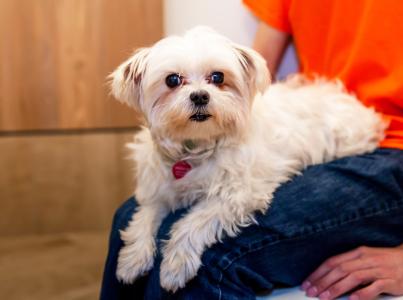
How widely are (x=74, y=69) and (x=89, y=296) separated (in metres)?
0.89

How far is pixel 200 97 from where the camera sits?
0.97 m

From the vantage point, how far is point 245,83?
3.51 ft

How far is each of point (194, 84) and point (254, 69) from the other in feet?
0.43

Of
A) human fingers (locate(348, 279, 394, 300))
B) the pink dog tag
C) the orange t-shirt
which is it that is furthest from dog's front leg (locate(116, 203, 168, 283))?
the orange t-shirt

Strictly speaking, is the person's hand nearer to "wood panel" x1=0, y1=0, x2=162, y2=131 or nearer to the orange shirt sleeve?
the orange shirt sleeve

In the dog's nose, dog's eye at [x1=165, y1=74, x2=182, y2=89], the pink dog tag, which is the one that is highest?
dog's eye at [x1=165, y1=74, x2=182, y2=89]

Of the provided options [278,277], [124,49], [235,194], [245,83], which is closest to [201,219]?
[235,194]

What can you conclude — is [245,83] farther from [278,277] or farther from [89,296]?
[89,296]

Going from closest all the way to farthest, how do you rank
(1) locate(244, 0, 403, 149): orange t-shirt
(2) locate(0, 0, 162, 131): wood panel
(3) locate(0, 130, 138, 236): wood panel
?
(1) locate(244, 0, 403, 149): orange t-shirt, (2) locate(0, 0, 162, 131): wood panel, (3) locate(0, 130, 138, 236): wood panel

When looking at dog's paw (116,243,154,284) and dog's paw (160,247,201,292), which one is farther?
dog's paw (116,243,154,284)

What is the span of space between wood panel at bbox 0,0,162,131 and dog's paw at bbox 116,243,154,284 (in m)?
1.14

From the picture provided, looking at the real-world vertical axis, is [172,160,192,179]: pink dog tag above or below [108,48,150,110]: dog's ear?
below

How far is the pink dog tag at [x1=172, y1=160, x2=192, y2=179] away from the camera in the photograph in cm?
108

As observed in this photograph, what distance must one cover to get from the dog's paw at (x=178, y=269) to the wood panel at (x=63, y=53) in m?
1.25
